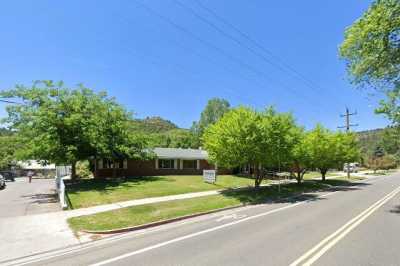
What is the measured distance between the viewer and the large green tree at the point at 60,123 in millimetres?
24000

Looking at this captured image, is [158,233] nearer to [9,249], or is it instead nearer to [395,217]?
[9,249]

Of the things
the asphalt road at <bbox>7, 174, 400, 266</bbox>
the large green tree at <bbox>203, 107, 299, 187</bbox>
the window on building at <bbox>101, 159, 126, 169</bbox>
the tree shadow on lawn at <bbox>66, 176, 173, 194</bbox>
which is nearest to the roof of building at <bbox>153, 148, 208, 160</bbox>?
the window on building at <bbox>101, 159, 126, 169</bbox>

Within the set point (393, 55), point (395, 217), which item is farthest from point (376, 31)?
point (395, 217)

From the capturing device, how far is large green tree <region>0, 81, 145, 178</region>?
78.7 ft

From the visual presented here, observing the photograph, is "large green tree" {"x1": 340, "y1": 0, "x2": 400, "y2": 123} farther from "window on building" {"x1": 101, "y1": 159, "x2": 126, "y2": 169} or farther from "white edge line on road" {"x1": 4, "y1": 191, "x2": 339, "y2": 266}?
"window on building" {"x1": 101, "y1": 159, "x2": 126, "y2": 169}

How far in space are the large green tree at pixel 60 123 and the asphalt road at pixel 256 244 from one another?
593 inches

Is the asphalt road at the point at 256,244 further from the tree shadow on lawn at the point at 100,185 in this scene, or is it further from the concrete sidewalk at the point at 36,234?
the tree shadow on lawn at the point at 100,185

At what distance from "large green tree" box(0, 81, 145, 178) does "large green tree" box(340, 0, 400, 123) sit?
19.0 m

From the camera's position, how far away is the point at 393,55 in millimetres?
14336

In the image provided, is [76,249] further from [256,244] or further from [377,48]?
[377,48]

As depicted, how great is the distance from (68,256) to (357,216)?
11.2m

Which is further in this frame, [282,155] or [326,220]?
[282,155]

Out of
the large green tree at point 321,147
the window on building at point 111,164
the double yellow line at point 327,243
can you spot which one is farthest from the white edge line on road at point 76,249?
the window on building at point 111,164

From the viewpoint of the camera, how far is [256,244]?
358 inches
